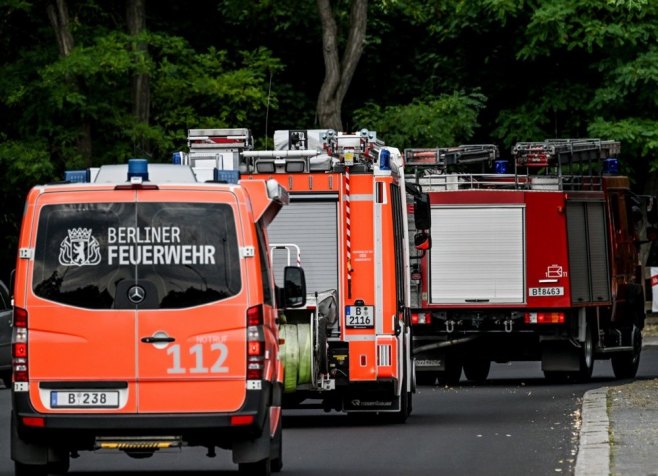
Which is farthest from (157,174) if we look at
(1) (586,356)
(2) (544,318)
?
(1) (586,356)

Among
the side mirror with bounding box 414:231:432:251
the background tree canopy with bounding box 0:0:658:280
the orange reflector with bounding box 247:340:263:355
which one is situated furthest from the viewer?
the background tree canopy with bounding box 0:0:658:280

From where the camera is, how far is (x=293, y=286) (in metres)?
14.0

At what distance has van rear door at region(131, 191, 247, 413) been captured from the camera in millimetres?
12711

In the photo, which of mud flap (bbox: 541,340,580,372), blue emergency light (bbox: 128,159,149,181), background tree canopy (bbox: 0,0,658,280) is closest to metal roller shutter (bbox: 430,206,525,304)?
mud flap (bbox: 541,340,580,372)

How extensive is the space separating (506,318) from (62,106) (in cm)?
1200

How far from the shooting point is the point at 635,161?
42062mm

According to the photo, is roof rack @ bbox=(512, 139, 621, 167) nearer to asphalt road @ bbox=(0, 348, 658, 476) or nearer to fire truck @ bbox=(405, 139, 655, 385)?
fire truck @ bbox=(405, 139, 655, 385)

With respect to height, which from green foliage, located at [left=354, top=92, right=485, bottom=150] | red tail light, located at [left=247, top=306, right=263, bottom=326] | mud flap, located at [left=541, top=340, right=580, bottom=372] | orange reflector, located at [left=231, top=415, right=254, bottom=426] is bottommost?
orange reflector, located at [left=231, top=415, right=254, bottom=426]

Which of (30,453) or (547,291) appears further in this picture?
(547,291)

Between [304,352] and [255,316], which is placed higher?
[255,316]

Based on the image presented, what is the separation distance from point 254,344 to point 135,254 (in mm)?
969

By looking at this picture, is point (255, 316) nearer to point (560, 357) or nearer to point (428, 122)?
point (560, 357)

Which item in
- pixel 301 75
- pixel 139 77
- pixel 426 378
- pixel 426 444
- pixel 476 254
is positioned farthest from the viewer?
pixel 301 75

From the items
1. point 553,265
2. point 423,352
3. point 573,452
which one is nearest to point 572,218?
point 553,265
